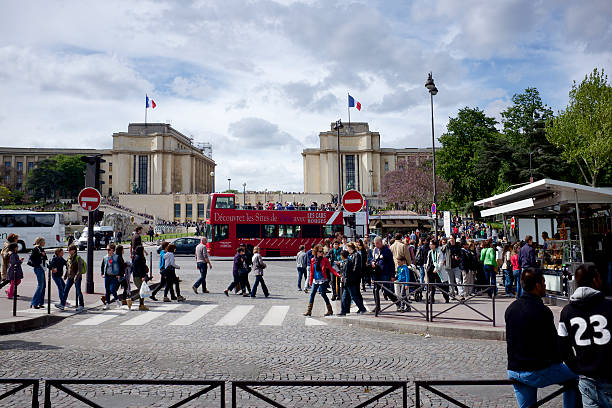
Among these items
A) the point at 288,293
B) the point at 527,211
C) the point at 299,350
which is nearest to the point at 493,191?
the point at 527,211

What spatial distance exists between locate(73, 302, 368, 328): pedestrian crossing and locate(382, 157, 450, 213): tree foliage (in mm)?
49601

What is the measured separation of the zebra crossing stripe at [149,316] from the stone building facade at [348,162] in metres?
97.0

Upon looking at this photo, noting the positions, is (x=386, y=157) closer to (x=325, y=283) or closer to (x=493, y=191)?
(x=493, y=191)

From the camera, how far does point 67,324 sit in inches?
422

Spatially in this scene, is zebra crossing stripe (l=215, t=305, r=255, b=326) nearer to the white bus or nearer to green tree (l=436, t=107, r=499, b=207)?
the white bus

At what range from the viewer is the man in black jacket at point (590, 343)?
11.6ft

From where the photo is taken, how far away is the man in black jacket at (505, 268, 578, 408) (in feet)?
12.4

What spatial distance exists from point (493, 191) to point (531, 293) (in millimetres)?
47636

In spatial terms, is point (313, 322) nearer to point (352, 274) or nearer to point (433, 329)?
point (352, 274)

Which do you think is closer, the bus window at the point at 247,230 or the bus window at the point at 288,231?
the bus window at the point at 247,230

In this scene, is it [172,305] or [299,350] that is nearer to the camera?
[299,350]

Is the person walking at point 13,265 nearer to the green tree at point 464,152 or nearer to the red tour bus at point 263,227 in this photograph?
the red tour bus at point 263,227

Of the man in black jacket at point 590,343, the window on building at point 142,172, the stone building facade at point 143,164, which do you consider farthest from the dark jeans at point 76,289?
the window on building at point 142,172

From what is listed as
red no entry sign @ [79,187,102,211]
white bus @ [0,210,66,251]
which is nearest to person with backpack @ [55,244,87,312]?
red no entry sign @ [79,187,102,211]
